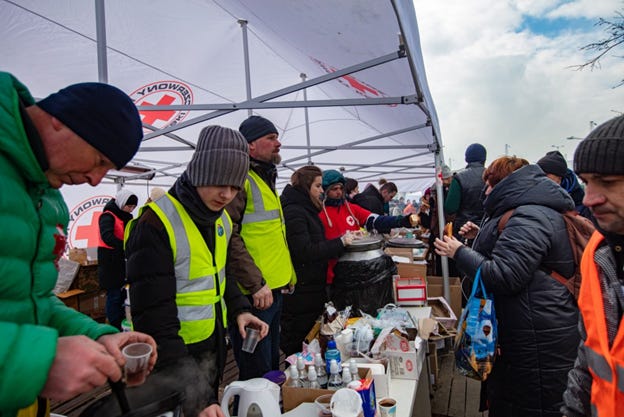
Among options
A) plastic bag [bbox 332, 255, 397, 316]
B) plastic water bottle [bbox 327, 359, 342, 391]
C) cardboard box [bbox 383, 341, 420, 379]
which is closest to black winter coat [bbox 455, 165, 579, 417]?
cardboard box [bbox 383, 341, 420, 379]

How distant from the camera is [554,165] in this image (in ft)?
10.7

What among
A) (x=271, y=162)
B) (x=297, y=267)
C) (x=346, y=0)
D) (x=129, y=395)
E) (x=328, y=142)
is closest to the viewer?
(x=129, y=395)

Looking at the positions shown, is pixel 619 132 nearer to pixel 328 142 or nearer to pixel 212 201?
pixel 212 201

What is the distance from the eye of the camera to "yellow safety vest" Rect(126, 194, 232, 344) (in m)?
1.41

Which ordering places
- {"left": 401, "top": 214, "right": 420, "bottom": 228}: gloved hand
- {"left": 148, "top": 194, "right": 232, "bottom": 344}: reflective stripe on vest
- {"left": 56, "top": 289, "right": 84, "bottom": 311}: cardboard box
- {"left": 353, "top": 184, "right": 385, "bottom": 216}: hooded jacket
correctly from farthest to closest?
{"left": 353, "top": 184, "right": 385, "bottom": 216}: hooded jacket → {"left": 56, "top": 289, "right": 84, "bottom": 311}: cardboard box → {"left": 401, "top": 214, "right": 420, "bottom": 228}: gloved hand → {"left": 148, "top": 194, "right": 232, "bottom": 344}: reflective stripe on vest

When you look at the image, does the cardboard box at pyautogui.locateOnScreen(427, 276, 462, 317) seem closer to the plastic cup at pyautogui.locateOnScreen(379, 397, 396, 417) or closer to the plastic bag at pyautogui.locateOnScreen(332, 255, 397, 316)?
the plastic bag at pyautogui.locateOnScreen(332, 255, 397, 316)

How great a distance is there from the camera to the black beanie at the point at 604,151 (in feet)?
3.41

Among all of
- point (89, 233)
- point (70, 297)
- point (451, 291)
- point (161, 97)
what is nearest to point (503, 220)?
point (451, 291)

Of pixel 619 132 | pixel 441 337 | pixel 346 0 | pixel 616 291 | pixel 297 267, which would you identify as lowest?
pixel 441 337

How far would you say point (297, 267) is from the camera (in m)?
2.75

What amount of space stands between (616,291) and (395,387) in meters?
1.02

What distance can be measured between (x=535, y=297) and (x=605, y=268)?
2.49ft

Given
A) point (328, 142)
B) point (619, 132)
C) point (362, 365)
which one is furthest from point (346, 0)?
point (328, 142)

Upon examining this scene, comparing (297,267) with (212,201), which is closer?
(212,201)
